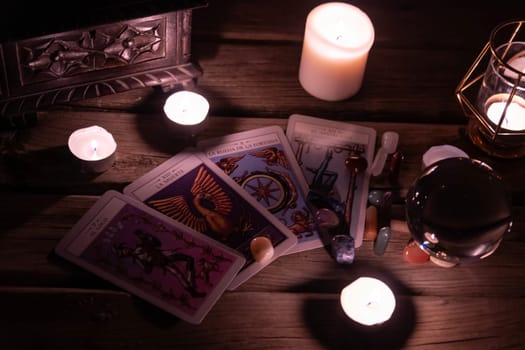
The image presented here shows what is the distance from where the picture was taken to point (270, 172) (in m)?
1.39

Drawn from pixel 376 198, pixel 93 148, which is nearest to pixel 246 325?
pixel 376 198

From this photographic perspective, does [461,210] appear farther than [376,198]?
No

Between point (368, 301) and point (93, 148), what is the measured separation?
0.56 metres

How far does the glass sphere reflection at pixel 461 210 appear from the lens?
1.01m

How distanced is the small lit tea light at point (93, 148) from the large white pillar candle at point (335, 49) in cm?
41

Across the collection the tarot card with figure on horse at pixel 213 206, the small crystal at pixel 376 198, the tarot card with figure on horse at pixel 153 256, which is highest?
the small crystal at pixel 376 198

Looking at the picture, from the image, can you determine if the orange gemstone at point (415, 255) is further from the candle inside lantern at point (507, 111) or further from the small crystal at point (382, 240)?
the candle inside lantern at point (507, 111)

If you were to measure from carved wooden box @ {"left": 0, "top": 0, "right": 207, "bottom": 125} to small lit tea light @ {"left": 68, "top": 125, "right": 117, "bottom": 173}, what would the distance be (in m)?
0.07

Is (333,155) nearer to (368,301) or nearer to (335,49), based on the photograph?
(335,49)

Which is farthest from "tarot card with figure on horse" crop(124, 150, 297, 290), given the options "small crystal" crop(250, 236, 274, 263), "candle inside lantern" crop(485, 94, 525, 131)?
"candle inside lantern" crop(485, 94, 525, 131)

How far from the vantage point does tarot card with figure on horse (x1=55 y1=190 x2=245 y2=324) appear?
1194mm

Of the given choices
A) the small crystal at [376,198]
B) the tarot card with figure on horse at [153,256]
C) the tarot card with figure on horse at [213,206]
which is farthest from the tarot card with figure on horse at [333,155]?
the tarot card with figure on horse at [153,256]

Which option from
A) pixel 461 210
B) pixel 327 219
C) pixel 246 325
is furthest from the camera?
pixel 327 219

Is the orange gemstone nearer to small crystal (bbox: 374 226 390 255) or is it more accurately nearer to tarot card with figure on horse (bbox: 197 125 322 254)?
small crystal (bbox: 374 226 390 255)
